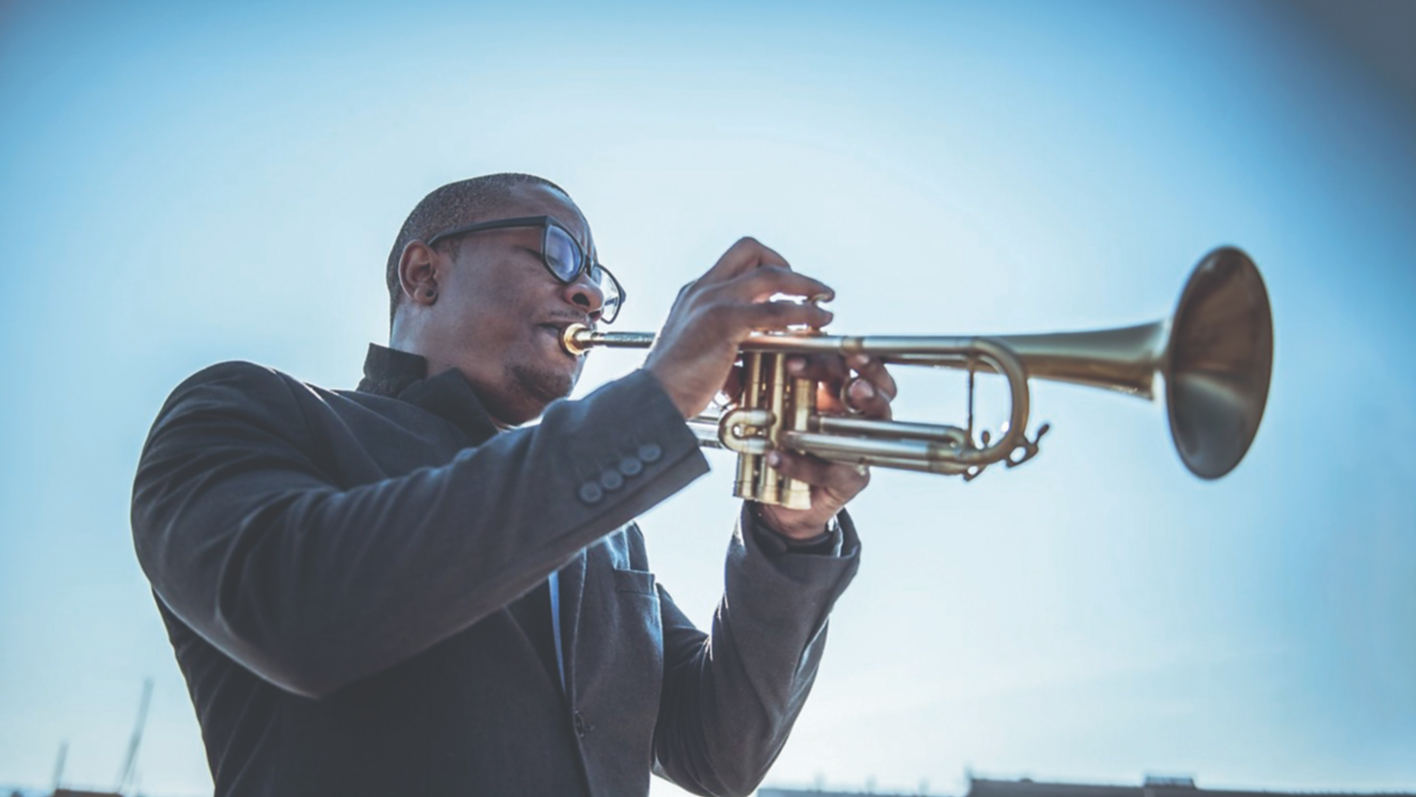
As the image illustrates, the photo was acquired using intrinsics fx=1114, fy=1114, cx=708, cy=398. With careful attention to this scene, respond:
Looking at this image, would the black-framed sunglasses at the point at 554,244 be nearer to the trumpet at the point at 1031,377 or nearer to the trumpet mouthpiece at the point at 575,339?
the trumpet mouthpiece at the point at 575,339

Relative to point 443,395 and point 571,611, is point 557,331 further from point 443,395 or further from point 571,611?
point 571,611

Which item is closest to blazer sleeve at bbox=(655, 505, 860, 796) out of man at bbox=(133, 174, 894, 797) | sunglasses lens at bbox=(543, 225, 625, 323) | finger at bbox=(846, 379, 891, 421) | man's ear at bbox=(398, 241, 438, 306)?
man at bbox=(133, 174, 894, 797)

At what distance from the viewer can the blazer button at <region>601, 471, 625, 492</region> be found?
193 centimetres

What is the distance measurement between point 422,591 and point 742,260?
0.94 meters

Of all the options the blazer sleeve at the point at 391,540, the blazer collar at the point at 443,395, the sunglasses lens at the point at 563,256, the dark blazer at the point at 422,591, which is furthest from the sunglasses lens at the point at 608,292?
the blazer sleeve at the point at 391,540

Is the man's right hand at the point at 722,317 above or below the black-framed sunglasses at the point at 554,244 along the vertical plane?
below

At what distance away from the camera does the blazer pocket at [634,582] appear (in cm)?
275

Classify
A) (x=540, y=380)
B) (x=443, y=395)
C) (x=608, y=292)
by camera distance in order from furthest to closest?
(x=608, y=292)
(x=540, y=380)
(x=443, y=395)

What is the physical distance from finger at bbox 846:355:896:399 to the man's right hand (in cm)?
12

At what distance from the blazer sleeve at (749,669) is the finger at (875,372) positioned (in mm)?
378

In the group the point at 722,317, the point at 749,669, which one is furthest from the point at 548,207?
the point at 749,669

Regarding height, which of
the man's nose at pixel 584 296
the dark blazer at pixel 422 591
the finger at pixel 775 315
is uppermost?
the man's nose at pixel 584 296

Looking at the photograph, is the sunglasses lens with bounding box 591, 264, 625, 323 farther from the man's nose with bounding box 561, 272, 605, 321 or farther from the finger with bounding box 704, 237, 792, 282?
the finger with bounding box 704, 237, 792, 282

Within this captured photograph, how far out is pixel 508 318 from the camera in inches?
121
